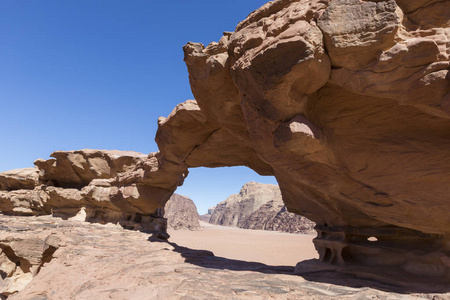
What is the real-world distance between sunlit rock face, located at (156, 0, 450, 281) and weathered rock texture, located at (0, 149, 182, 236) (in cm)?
491

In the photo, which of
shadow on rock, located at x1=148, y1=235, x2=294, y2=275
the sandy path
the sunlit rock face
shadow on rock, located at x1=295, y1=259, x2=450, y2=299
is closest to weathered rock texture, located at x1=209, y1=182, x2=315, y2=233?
the sandy path

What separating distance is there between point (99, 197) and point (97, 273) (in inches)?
281

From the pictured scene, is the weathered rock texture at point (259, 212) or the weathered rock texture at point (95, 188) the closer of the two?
the weathered rock texture at point (95, 188)

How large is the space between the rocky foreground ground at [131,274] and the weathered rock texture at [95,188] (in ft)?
5.95

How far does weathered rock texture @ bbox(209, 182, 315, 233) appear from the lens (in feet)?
117

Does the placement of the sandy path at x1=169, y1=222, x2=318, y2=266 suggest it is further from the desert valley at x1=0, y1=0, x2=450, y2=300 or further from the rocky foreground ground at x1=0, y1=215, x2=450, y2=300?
the desert valley at x1=0, y1=0, x2=450, y2=300

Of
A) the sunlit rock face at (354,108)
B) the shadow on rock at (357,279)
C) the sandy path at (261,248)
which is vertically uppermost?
the sunlit rock face at (354,108)

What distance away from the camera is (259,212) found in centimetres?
4428

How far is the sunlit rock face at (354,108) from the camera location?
314 centimetres

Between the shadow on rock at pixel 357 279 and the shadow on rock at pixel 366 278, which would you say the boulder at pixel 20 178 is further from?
the shadow on rock at pixel 366 278

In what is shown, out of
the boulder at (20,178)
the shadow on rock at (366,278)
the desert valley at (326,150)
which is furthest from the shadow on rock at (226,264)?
the boulder at (20,178)

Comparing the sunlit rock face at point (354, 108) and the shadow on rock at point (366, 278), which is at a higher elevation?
the sunlit rock face at point (354, 108)

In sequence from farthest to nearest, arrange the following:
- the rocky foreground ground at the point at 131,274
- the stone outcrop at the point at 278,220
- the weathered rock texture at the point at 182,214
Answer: the weathered rock texture at the point at 182,214 → the stone outcrop at the point at 278,220 → the rocky foreground ground at the point at 131,274

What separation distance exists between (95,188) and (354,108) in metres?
11.0
